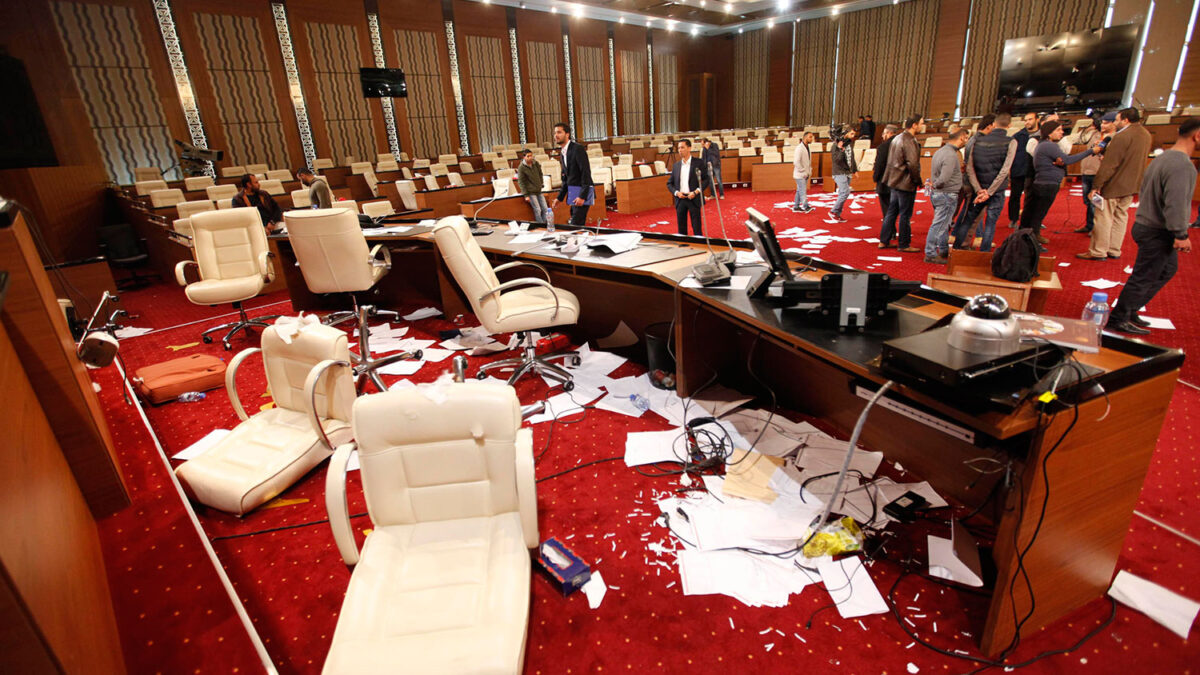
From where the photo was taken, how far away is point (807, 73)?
18.3m

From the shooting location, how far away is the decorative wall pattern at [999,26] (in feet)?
43.2

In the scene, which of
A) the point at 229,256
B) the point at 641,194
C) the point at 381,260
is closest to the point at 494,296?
the point at 381,260

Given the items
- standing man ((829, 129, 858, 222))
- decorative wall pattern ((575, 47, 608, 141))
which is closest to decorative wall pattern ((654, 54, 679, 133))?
decorative wall pattern ((575, 47, 608, 141))

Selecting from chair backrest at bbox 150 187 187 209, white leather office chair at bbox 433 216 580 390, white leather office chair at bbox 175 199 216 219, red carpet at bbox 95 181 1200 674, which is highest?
chair backrest at bbox 150 187 187 209

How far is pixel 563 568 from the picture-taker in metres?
1.84

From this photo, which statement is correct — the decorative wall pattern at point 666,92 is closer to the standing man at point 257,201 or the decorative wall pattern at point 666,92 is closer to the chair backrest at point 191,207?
the standing man at point 257,201

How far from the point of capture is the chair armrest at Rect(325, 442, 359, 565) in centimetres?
153

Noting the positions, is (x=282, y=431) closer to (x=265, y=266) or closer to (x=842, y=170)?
(x=265, y=266)

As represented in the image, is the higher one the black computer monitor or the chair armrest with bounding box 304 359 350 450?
the black computer monitor

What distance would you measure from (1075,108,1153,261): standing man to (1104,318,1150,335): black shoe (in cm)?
177

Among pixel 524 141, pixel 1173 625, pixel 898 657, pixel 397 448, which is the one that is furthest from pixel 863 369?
pixel 524 141

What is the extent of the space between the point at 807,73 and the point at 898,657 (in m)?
20.5

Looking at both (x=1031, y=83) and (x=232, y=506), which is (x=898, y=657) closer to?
(x=232, y=506)

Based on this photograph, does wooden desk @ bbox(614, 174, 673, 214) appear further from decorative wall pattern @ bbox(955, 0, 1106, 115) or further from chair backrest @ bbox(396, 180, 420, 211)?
decorative wall pattern @ bbox(955, 0, 1106, 115)
